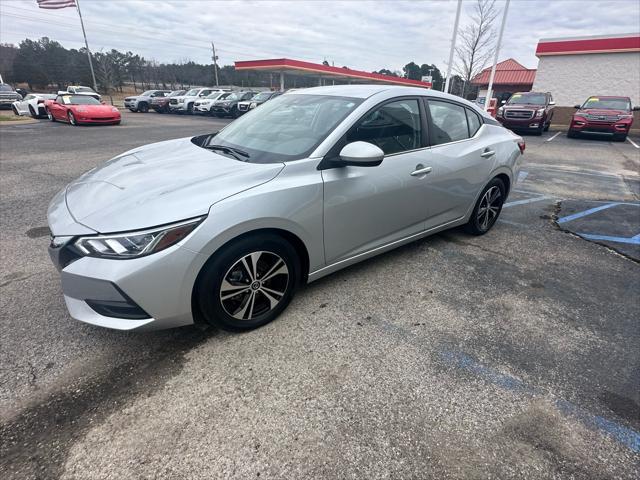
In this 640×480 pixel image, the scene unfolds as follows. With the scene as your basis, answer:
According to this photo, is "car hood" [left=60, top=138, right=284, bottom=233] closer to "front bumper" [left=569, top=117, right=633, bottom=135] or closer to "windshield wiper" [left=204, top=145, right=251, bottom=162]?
"windshield wiper" [left=204, top=145, right=251, bottom=162]

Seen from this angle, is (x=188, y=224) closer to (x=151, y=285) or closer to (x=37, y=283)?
(x=151, y=285)

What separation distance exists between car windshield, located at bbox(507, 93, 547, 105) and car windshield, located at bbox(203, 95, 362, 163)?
53.3 ft

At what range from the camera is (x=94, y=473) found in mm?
1656

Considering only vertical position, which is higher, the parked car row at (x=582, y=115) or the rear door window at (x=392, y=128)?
the rear door window at (x=392, y=128)

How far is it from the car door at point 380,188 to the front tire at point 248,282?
0.40 meters

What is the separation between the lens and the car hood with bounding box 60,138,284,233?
2.10 metres

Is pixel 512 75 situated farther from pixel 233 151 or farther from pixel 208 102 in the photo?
pixel 233 151

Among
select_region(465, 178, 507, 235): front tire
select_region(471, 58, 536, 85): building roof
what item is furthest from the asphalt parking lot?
select_region(471, 58, 536, 85): building roof


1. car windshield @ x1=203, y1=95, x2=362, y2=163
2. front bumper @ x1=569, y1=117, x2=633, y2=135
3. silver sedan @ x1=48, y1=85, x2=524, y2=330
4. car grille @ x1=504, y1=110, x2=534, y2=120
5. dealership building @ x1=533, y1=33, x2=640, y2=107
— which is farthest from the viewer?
dealership building @ x1=533, y1=33, x2=640, y2=107

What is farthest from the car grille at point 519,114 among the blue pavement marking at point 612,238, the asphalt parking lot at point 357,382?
the asphalt parking lot at point 357,382

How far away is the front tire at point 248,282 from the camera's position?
226 centimetres

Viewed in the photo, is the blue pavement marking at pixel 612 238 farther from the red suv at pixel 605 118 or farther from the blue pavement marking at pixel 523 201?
the red suv at pixel 605 118

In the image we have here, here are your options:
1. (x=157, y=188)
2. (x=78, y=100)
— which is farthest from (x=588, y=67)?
(x=157, y=188)

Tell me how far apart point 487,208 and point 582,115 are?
14448 millimetres
